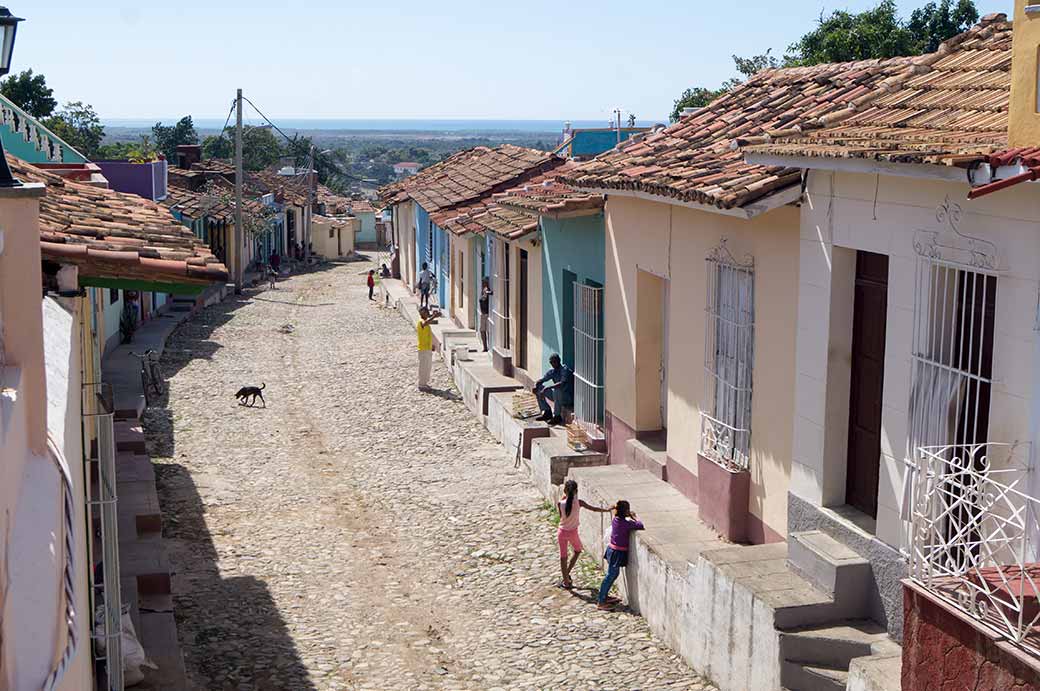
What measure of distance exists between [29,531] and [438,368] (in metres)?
16.0

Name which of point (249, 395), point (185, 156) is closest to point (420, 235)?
point (249, 395)

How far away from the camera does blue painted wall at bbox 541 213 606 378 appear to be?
12.7 metres

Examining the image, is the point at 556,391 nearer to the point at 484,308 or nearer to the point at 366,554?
the point at 366,554

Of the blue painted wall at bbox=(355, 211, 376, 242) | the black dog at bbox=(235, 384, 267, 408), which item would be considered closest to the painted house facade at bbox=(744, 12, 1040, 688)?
the black dog at bbox=(235, 384, 267, 408)

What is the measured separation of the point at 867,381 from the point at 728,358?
1.76 m

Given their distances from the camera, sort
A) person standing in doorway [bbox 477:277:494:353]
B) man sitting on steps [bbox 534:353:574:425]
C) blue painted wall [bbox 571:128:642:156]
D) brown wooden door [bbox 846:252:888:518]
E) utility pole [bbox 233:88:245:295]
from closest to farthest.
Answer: brown wooden door [bbox 846:252:888:518]
man sitting on steps [bbox 534:353:574:425]
person standing in doorway [bbox 477:277:494:353]
blue painted wall [bbox 571:128:642:156]
utility pole [bbox 233:88:245:295]

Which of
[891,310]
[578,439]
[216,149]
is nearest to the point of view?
[891,310]

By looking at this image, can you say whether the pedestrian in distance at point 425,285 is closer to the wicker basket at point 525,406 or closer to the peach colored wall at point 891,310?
the wicker basket at point 525,406

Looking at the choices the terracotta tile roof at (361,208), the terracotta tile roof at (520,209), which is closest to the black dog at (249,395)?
the terracotta tile roof at (520,209)

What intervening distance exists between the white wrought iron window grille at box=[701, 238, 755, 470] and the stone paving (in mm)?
1465

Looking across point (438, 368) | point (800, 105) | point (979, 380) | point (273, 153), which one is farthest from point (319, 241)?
point (979, 380)

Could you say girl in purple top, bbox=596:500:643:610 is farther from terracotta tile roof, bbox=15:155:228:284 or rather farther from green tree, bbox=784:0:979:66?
green tree, bbox=784:0:979:66

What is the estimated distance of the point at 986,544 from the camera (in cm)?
561

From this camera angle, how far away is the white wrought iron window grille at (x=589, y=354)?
40.7ft
